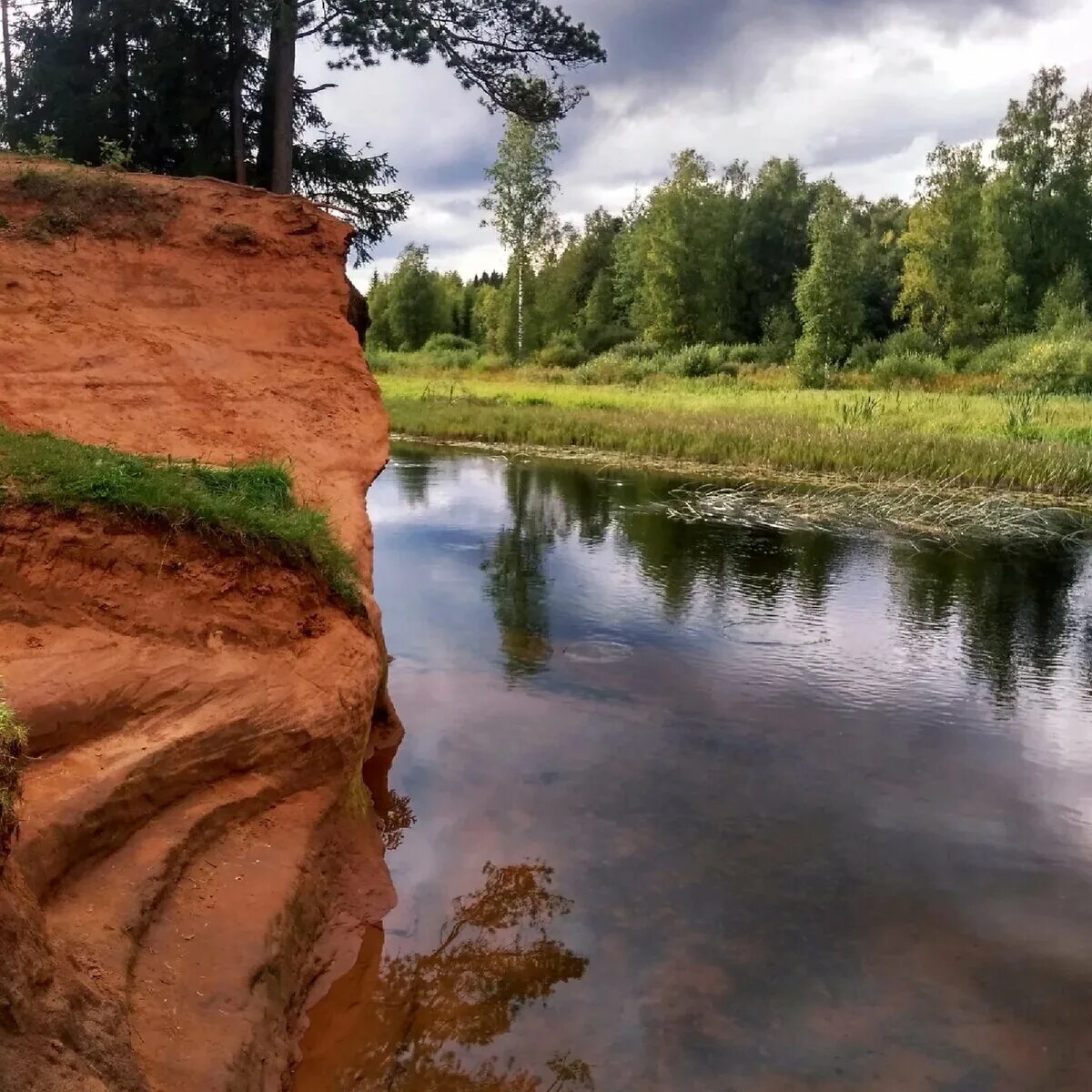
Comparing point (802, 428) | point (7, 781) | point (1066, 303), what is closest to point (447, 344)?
point (1066, 303)

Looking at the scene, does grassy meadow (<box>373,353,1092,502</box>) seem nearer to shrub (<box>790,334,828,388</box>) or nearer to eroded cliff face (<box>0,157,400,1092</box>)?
shrub (<box>790,334,828,388</box>)

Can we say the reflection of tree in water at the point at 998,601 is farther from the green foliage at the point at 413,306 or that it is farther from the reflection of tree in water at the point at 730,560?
the green foliage at the point at 413,306

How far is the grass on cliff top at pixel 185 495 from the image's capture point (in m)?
4.92

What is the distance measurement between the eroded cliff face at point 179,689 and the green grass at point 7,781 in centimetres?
12

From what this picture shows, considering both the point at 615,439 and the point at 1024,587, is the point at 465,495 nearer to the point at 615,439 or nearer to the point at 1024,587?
the point at 615,439

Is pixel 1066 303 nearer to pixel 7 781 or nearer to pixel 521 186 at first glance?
pixel 521 186

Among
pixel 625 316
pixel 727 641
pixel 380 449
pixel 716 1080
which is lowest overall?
pixel 716 1080

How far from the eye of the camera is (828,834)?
229 inches

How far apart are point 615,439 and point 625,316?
127 feet

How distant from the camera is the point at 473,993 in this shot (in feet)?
14.2

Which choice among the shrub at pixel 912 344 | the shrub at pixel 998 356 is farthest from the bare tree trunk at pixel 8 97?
the shrub at pixel 912 344

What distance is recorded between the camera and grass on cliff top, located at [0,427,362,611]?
492 cm

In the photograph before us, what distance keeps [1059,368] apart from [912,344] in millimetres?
12064

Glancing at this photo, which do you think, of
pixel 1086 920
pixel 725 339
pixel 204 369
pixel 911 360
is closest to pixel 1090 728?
pixel 1086 920
